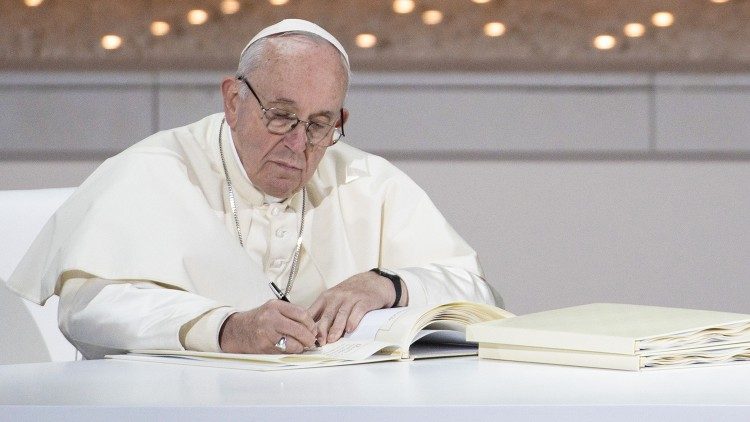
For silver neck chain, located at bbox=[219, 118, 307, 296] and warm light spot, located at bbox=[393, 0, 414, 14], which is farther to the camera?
warm light spot, located at bbox=[393, 0, 414, 14]

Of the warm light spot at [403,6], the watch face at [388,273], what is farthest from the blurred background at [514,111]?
the watch face at [388,273]

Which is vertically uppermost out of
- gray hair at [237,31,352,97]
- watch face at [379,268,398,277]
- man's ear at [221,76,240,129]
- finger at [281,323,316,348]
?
gray hair at [237,31,352,97]

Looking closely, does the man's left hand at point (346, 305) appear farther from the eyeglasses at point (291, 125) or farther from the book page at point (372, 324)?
the eyeglasses at point (291, 125)

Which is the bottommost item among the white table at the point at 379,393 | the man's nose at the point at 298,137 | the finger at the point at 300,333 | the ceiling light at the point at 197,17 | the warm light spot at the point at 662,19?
the white table at the point at 379,393

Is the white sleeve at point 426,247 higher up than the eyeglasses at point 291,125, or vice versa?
the eyeglasses at point 291,125

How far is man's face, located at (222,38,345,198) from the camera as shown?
2619 millimetres

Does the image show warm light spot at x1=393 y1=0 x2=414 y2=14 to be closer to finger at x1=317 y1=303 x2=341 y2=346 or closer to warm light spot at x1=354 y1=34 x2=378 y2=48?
warm light spot at x1=354 y1=34 x2=378 y2=48

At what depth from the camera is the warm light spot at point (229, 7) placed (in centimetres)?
479

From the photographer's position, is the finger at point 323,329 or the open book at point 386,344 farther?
the finger at point 323,329

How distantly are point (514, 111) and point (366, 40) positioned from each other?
0.64m

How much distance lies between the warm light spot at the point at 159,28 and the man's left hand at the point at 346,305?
2.66m

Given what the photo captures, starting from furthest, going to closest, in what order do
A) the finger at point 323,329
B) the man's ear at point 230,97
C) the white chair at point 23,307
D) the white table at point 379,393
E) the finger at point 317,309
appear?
the white chair at point 23,307 < the man's ear at point 230,97 < the finger at point 317,309 < the finger at point 323,329 < the white table at point 379,393

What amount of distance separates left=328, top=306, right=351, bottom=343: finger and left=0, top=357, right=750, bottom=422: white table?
Result: 0.23 metres

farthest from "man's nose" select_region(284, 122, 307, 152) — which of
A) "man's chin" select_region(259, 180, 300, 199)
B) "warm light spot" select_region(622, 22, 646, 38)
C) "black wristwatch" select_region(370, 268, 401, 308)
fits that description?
"warm light spot" select_region(622, 22, 646, 38)
